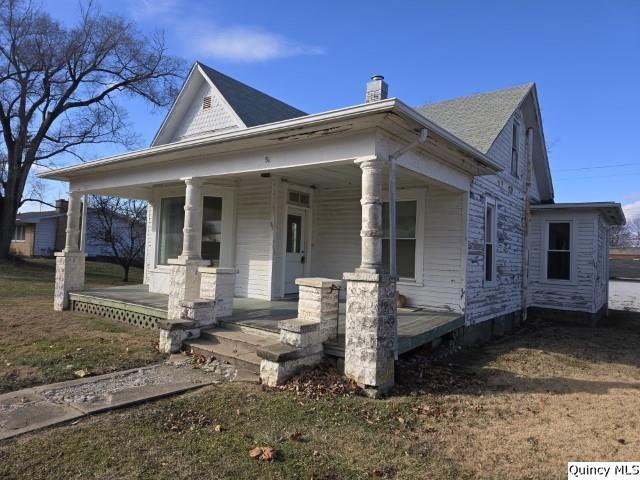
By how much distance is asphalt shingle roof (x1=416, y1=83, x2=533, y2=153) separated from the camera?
944 cm

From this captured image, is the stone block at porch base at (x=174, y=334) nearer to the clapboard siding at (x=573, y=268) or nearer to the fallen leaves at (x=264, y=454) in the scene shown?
the fallen leaves at (x=264, y=454)

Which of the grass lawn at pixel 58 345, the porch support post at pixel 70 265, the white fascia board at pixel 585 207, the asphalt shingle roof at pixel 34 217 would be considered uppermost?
the asphalt shingle roof at pixel 34 217

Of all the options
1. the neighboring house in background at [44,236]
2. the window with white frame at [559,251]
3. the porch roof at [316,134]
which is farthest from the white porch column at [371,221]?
Answer: the neighboring house in background at [44,236]

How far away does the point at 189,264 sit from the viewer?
7.08m

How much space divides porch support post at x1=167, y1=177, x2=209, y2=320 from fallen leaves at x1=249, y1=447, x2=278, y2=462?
3.71 metres

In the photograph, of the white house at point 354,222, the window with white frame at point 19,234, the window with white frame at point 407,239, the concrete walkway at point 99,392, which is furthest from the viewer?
the window with white frame at point 19,234

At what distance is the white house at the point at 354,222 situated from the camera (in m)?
5.14

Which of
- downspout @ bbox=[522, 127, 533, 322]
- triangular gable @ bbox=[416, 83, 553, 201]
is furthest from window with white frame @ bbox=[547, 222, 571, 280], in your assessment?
triangular gable @ bbox=[416, 83, 553, 201]

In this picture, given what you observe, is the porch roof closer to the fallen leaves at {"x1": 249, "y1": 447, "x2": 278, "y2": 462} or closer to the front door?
the front door

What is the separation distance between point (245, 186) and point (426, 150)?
4328mm

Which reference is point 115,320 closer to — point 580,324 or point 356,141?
point 356,141

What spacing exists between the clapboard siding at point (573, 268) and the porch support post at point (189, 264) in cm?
931

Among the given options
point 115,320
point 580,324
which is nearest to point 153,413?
point 115,320

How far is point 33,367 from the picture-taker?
5.48 m
